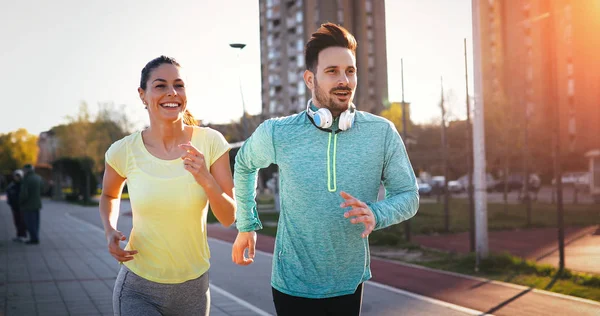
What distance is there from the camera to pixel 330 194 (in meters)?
3.27

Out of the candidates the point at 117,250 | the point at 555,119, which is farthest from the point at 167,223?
the point at 555,119

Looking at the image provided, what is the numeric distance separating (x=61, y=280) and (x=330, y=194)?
9.61 metres

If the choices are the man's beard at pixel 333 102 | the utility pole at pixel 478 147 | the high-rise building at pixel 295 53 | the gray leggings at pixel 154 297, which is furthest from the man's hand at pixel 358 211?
the high-rise building at pixel 295 53

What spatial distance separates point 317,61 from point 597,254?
536 inches

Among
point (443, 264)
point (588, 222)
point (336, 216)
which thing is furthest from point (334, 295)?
point (588, 222)

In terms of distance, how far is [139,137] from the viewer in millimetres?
3943

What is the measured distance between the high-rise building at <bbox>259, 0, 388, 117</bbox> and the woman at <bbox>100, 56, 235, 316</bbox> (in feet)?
260

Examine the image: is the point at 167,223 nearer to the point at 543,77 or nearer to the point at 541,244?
the point at 541,244

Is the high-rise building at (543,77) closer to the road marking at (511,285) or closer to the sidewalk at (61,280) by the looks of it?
the road marking at (511,285)

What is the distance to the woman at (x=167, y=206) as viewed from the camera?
3.64 m

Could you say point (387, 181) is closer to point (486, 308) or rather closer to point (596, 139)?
point (486, 308)

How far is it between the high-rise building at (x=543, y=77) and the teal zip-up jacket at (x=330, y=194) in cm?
3099

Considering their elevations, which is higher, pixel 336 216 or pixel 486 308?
pixel 336 216

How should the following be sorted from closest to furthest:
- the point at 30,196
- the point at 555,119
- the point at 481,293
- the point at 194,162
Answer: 1. the point at 194,162
2. the point at 481,293
3. the point at 555,119
4. the point at 30,196
